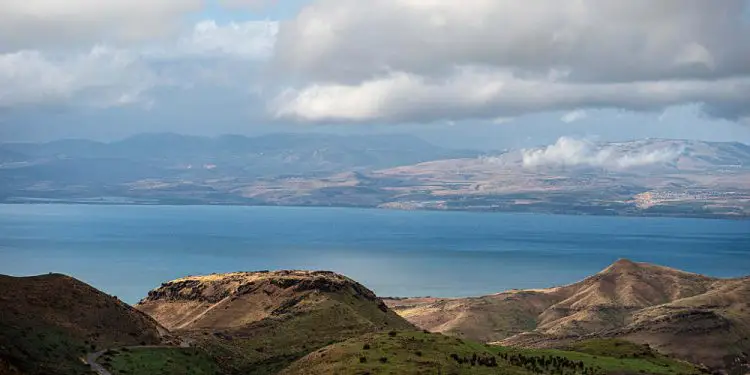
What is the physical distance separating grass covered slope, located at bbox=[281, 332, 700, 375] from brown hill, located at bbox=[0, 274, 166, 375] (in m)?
18.0

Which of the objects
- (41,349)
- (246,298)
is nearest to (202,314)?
(246,298)

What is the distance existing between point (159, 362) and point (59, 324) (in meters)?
11.4

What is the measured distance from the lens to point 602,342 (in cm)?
9175

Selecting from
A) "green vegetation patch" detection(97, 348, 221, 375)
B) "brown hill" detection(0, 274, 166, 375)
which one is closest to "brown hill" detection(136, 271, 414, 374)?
"green vegetation patch" detection(97, 348, 221, 375)

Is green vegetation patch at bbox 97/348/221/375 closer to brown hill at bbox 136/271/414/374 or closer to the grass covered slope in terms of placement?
brown hill at bbox 136/271/414/374

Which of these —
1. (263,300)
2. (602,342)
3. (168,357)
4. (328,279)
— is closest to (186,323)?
(263,300)

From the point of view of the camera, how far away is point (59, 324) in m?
75.6

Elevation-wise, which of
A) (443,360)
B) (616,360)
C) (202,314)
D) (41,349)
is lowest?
(202,314)

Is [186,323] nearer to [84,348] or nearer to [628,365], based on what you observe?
[84,348]

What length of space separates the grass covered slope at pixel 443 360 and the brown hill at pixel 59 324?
1804cm

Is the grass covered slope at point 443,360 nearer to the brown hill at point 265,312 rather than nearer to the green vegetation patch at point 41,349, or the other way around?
the green vegetation patch at point 41,349

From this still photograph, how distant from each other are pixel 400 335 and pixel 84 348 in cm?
2646

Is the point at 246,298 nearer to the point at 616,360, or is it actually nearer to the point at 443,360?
the point at 616,360

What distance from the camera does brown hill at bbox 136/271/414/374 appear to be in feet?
319
